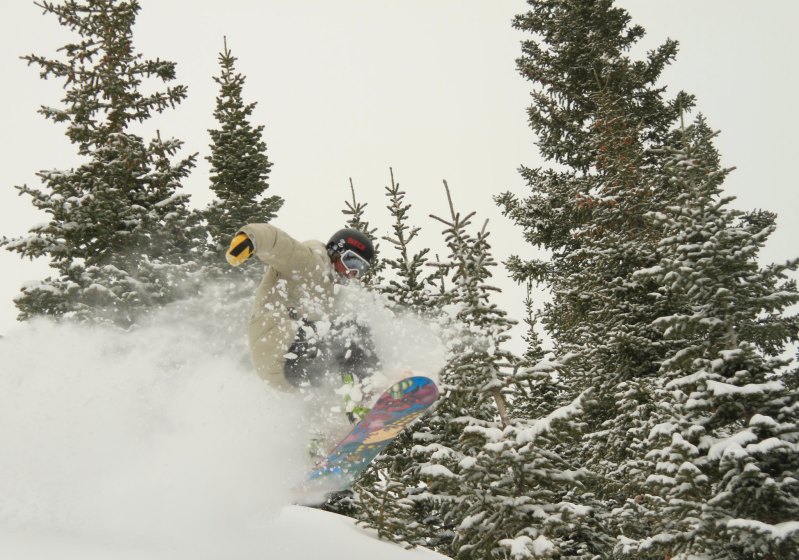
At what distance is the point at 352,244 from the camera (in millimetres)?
8469

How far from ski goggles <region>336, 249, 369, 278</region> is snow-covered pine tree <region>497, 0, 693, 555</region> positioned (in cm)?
317

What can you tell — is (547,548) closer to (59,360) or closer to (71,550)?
(71,550)

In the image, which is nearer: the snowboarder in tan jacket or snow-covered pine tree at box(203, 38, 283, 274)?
the snowboarder in tan jacket

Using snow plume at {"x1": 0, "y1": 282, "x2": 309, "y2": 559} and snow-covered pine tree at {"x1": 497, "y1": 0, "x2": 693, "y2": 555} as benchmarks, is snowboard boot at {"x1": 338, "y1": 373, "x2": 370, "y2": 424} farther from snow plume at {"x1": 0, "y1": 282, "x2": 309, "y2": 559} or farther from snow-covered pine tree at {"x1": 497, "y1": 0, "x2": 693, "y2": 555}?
snow-covered pine tree at {"x1": 497, "y1": 0, "x2": 693, "y2": 555}

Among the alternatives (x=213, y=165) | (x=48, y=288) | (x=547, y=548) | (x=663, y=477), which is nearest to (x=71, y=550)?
(x=547, y=548)

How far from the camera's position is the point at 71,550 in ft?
17.5

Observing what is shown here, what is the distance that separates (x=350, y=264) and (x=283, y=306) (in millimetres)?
1124

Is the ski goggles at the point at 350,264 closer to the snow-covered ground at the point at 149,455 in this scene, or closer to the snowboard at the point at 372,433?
the snow-covered ground at the point at 149,455

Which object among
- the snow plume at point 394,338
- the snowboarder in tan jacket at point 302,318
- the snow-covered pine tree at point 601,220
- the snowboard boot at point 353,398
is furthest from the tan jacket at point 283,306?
the snow-covered pine tree at point 601,220

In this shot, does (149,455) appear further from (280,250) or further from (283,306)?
(280,250)

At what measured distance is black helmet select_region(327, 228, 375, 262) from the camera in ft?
27.7

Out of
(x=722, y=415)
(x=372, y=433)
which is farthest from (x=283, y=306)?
(x=722, y=415)

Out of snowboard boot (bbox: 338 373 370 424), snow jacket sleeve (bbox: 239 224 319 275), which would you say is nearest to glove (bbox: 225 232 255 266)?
snow jacket sleeve (bbox: 239 224 319 275)

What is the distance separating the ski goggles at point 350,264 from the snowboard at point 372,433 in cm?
173
